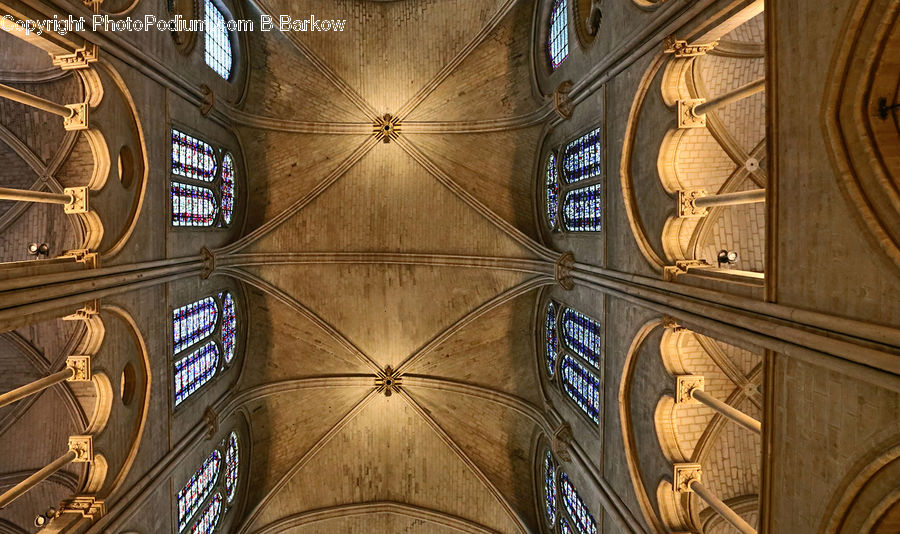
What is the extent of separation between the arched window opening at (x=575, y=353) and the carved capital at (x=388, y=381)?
4932 millimetres

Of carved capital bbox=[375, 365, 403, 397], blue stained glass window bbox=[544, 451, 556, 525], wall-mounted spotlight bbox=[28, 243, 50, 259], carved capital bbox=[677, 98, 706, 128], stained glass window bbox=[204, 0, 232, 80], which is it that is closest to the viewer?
carved capital bbox=[677, 98, 706, 128]

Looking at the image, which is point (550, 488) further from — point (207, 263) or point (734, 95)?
point (734, 95)

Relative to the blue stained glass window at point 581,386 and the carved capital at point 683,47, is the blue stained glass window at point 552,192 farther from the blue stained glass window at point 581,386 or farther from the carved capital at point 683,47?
the carved capital at point 683,47

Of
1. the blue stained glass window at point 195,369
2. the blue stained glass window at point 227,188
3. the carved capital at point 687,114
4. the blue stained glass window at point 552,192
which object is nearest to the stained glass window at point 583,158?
the blue stained glass window at point 552,192

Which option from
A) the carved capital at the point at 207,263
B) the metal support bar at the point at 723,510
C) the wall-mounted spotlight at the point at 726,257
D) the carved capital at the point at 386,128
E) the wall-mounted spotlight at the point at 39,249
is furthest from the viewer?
the carved capital at the point at 386,128

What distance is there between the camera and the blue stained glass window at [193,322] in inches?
456

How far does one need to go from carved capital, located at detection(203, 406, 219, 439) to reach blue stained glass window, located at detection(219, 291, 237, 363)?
2.09 metres

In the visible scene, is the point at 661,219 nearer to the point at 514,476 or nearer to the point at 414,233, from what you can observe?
the point at 414,233

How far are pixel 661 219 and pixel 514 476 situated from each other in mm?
10635

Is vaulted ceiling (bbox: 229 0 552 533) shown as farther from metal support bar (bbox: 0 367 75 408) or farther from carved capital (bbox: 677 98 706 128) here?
carved capital (bbox: 677 98 706 128)

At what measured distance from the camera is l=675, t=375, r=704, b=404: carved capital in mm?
8039

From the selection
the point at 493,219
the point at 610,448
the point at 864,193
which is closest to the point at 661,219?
the point at 864,193

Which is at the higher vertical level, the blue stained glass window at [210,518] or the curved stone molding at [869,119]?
the curved stone molding at [869,119]

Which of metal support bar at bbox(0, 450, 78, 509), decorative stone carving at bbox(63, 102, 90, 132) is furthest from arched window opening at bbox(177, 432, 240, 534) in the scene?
decorative stone carving at bbox(63, 102, 90, 132)
